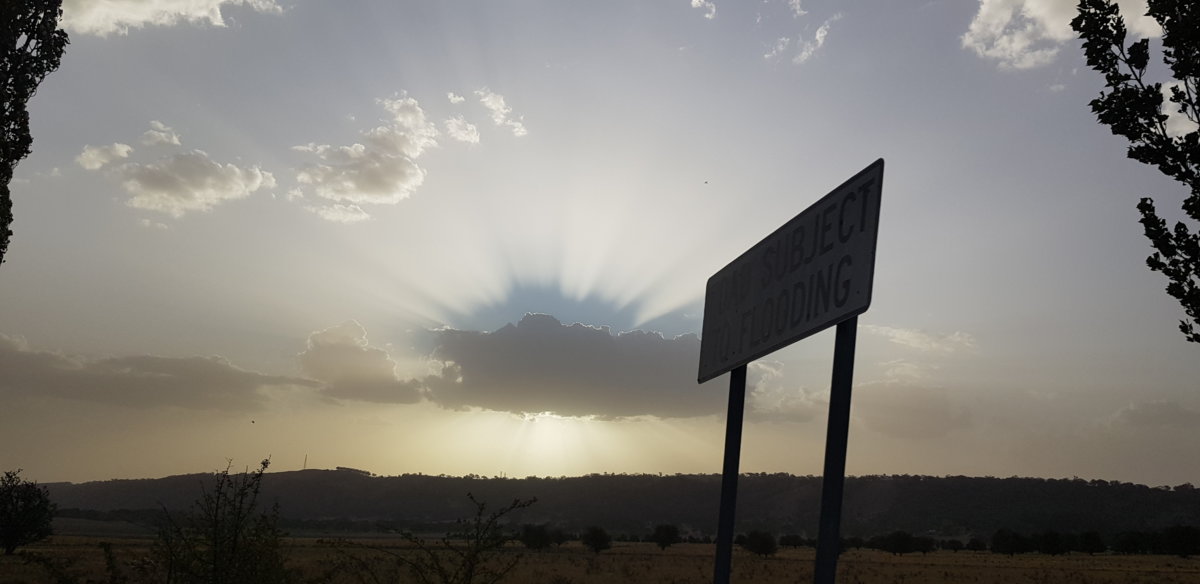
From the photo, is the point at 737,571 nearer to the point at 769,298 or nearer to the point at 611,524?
the point at 769,298

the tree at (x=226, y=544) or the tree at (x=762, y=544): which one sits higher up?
the tree at (x=226, y=544)

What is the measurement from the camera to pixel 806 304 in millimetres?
4922

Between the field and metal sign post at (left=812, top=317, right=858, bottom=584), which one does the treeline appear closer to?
the field

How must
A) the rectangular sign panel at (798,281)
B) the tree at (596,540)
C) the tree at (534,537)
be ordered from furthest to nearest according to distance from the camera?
the tree at (534,537), the tree at (596,540), the rectangular sign panel at (798,281)

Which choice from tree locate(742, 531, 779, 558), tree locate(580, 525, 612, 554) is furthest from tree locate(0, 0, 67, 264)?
tree locate(742, 531, 779, 558)

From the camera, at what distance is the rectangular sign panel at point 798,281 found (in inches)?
169

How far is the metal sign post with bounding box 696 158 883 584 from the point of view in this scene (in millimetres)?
4180

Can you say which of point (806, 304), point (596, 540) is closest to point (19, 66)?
point (806, 304)

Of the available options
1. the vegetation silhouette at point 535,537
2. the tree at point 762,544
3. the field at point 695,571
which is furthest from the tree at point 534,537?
the tree at point 762,544

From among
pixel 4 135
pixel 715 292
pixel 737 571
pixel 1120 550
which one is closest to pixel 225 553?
pixel 715 292

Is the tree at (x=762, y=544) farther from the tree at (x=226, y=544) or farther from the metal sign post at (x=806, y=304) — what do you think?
the metal sign post at (x=806, y=304)

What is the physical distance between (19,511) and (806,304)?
147 ft

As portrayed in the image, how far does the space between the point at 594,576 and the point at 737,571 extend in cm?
1221

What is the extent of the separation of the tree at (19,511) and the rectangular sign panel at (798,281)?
139 feet
